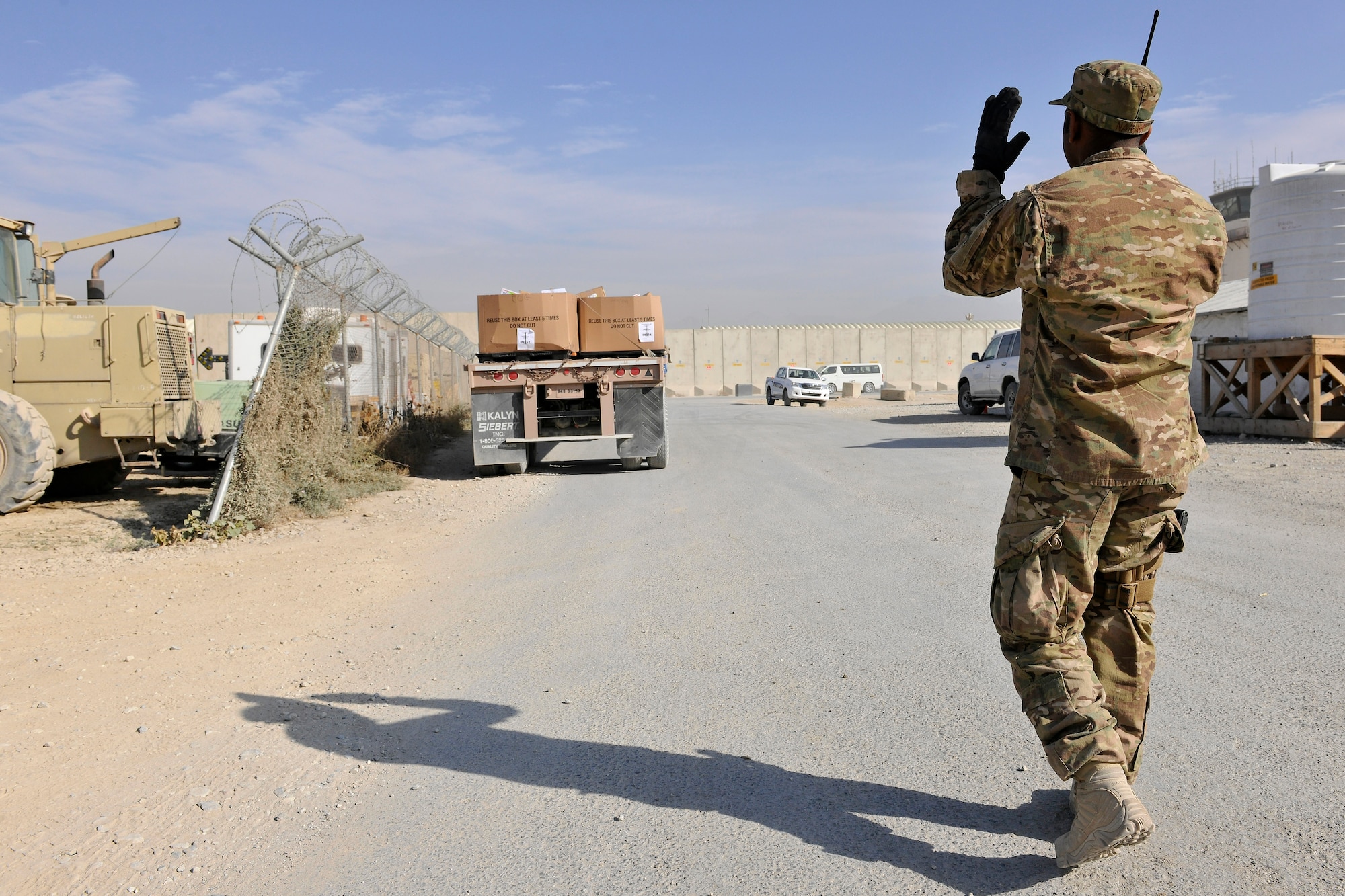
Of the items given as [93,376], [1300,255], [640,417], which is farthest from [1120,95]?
[1300,255]

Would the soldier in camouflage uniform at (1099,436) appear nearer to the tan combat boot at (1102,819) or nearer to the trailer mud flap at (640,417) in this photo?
the tan combat boot at (1102,819)

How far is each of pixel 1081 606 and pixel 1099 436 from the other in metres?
0.47

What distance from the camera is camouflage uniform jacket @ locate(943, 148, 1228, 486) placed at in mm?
2555

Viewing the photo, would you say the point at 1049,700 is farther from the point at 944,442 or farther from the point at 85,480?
the point at 944,442

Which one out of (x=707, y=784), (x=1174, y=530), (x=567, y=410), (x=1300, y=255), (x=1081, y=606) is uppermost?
(x=1300, y=255)

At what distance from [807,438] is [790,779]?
45.0 ft

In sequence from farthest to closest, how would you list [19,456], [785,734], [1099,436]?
[19,456] < [785,734] < [1099,436]

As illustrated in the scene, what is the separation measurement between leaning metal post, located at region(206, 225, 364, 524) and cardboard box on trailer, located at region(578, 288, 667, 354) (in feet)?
13.0

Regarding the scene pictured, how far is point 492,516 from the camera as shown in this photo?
9406 mm

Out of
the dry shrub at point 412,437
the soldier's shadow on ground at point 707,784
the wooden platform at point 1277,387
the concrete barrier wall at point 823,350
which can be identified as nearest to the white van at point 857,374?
the concrete barrier wall at point 823,350

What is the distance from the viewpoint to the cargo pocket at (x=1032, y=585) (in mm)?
2539

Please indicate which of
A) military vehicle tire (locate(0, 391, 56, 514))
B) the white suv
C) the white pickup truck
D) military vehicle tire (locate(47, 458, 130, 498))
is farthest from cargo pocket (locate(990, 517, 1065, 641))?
the white pickup truck

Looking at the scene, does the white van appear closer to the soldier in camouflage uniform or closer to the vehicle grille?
the vehicle grille

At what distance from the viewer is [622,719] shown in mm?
3773
